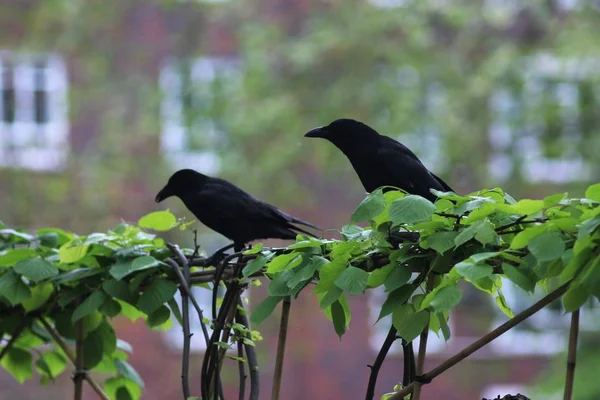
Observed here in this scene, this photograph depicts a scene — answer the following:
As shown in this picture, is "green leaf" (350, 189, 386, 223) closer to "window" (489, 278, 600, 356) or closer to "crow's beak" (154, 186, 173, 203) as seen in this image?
"crow's beak" (154, 186, 173, 203)

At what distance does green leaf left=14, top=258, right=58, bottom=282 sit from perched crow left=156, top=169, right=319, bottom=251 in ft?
2.93

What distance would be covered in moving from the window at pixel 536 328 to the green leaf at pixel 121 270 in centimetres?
923

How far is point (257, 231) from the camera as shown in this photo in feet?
11.5

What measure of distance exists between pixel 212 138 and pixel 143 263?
34.1 ft

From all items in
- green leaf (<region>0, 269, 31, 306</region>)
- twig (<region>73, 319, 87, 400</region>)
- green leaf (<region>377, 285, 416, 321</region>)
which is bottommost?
twig (<region>73, 319, 87, 400</region>)

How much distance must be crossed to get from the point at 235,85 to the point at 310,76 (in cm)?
100

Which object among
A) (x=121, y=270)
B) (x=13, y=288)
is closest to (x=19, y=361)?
(x=13, y=288)

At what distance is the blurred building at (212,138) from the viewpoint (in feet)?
40.9

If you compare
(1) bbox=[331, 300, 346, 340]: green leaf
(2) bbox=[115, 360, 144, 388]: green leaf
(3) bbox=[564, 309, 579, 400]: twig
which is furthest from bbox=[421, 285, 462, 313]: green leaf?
(2) bbox=[115, 360, 144, 388]: green leaf

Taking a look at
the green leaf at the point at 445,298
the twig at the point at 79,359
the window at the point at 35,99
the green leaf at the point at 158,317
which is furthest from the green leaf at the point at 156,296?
the window at the point at 35,99

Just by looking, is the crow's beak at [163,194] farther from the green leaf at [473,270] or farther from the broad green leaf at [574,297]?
the broad green leaf at [574,297]

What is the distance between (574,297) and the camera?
168 centimetres

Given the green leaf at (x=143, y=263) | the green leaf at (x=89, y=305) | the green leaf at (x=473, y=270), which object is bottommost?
the green leaf at (x=89, y=305)

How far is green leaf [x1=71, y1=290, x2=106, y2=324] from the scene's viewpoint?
8.11 feet
